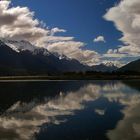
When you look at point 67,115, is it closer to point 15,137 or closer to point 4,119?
point 4,119

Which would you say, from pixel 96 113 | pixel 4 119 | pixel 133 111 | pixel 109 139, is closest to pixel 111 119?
pixel 96 113

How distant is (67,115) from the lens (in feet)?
127

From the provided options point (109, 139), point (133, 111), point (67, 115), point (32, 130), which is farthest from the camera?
point (133, 111)

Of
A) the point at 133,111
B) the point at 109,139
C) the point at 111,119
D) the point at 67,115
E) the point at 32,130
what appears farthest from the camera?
the point at 133,111

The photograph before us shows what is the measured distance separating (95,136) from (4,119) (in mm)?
14032

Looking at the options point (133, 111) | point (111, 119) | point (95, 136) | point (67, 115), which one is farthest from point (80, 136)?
point (133, 111)

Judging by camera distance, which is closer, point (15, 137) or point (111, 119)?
point (15, 137)

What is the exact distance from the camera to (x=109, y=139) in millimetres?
24797

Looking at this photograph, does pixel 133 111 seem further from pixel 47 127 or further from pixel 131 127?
pixel 47 127

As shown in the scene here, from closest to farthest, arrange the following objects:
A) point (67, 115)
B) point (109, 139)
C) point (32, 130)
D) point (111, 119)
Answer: point (109, 139) → point (32, 130) → point (111, 119) → point (67, 115)

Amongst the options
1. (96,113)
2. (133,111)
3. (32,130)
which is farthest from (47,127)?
(133,111)

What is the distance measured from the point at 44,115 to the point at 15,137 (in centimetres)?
1282

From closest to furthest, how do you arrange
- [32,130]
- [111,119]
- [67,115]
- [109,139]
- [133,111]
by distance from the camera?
[109,139] < [32,130] < [111,119] < [67,115] < [133,111]

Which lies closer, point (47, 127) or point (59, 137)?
point (59, 137)
